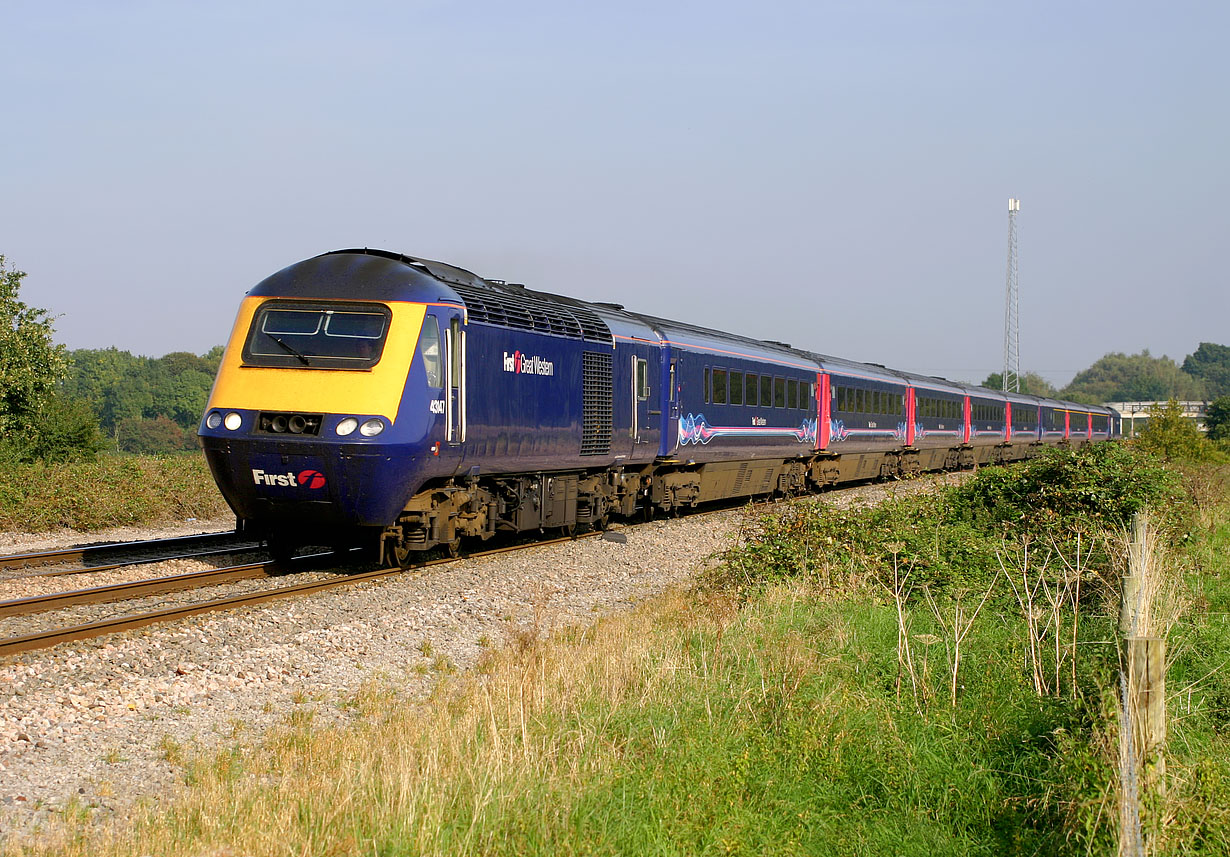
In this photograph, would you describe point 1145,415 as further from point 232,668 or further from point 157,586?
point 232,668

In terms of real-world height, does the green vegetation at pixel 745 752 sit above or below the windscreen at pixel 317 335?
below

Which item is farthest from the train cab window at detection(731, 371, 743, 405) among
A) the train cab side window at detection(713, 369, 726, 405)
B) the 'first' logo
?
the 'first' logo

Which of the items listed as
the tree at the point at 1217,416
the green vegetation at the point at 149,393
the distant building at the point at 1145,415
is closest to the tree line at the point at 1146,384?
the distant building at the point at 1145,415

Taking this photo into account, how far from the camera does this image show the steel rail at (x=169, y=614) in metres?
9.06

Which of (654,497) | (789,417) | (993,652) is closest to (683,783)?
(993,652)

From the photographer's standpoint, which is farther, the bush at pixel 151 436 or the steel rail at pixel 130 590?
the bush at pixel 151 436

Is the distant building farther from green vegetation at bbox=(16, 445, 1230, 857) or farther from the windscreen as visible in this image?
the windscreen

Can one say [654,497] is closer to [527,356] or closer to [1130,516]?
[527,356]

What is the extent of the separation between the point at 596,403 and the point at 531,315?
2289 mm

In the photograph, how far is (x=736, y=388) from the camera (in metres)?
23.4

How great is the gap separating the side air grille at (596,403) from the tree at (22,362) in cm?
2116

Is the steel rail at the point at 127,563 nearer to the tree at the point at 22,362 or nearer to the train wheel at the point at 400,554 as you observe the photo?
the train wheel at the point at 400,554

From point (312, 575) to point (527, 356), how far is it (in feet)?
12.8

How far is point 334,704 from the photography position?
7934 mm
